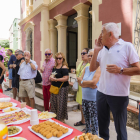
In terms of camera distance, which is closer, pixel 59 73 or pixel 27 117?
pixel 27 117

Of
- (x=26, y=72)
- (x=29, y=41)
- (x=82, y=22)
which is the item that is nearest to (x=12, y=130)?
(x=26, y=72)

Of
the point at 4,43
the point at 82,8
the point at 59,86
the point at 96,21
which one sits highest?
the point at 4,43

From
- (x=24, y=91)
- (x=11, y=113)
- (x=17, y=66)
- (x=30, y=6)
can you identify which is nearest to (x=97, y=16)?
(x=17, y=66)

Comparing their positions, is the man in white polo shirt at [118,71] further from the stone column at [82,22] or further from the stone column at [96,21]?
the stone column at [82,22]

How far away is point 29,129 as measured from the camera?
61.2 inches

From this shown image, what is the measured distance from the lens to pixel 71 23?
758 centimetres

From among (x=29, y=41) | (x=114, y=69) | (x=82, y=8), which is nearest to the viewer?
(x=114, y=69)

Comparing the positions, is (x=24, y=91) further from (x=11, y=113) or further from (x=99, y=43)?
(x=99, y=43)

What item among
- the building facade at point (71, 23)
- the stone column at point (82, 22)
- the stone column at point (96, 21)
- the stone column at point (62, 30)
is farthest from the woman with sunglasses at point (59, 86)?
the stone column at point (62, 30)

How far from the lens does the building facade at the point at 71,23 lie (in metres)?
4.38

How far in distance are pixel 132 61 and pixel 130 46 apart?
18 cm

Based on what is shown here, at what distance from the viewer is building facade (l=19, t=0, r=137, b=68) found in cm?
438

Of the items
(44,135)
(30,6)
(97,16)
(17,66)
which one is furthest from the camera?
(30,6)

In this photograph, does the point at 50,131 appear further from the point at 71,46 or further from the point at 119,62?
the point at 71,46
